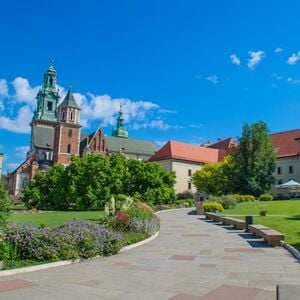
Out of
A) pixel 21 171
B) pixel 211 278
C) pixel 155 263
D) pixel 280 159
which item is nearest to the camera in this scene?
pixel 211 278

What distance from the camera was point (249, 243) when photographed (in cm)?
1504

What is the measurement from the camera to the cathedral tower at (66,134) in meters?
96.8

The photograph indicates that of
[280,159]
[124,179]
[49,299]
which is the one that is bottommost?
[49,299]

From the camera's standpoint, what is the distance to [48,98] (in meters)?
128

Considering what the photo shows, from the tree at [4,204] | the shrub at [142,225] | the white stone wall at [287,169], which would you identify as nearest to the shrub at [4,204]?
the tree at [4,204]

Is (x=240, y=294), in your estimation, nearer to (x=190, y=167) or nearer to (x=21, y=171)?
(x=190, y=167)

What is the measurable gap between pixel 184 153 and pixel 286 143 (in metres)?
20.4

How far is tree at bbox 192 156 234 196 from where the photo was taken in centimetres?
6116

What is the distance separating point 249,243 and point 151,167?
121 ft

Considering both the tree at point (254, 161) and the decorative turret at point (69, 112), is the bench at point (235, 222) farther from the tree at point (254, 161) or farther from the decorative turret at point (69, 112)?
the decorative turret at point (69, 112)

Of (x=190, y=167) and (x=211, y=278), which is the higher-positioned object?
(x=190, y=167)

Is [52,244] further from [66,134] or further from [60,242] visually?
[66,134]

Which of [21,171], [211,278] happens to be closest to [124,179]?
[211,278]

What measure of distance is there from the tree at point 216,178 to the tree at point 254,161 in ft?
5.53
